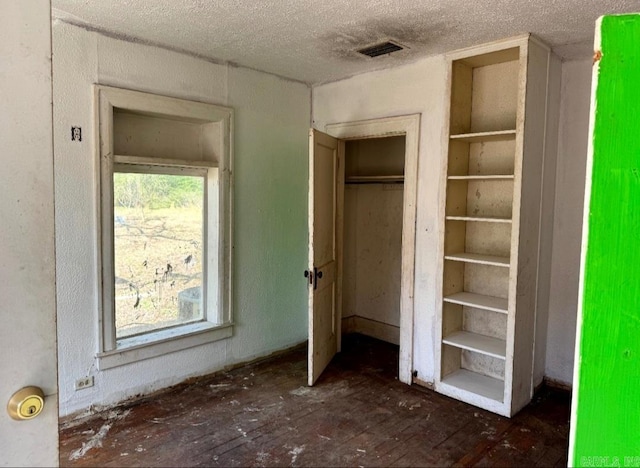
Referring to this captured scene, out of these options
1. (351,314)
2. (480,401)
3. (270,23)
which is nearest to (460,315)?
(480,401)

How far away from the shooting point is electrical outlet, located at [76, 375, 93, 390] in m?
3.04

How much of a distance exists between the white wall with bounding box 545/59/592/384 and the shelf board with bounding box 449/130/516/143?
58 centimetres

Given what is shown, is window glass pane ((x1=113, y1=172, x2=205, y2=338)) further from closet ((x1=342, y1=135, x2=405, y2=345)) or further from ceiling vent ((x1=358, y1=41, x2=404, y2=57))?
closet ((x1=342, y1=135, x2=405, y2=345))

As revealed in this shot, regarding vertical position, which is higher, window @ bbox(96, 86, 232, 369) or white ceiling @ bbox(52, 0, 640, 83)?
white ceiling @ bbox(52, 0, 640, 83)

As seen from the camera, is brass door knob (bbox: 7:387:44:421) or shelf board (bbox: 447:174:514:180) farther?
shelf board (bbox: 447:174:514:180)

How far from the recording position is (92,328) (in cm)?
309

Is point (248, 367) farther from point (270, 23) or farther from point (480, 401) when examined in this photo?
point (270, 23)

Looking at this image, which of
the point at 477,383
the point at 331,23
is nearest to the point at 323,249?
the point at 477,383

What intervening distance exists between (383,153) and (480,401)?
8.92 feet

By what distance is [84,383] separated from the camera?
10.0 feet

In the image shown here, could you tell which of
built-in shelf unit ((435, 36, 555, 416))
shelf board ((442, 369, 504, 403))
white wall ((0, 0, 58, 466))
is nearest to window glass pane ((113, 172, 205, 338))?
built-in shelf unit ((435, 36, 555, 416))

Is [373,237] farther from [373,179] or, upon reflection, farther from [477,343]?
[477,343]

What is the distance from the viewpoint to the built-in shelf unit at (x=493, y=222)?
3104mm

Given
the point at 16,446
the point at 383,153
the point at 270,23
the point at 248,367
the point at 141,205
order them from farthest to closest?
the point at 383,153
the point at 248,367
the point at 141,205
the point at 270,23
the point at 16,446
